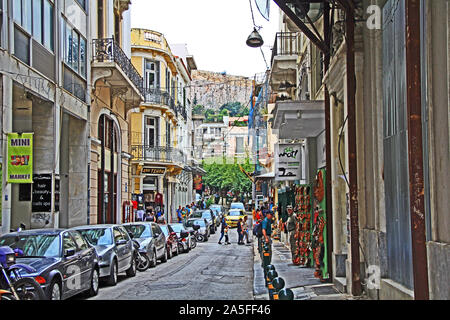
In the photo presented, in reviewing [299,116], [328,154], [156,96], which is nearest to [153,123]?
[156,96]

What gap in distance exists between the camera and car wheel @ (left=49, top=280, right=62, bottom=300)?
391 inches

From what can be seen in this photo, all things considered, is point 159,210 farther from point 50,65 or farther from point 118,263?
point 118,263

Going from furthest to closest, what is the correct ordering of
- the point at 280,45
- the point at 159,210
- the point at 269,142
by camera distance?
the point at 269,142
the point at 159,210
the point at 280,45

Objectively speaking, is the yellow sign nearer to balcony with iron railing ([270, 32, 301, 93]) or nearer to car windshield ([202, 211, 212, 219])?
car windshield ([202, 211, 212, 219])

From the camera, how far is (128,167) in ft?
103

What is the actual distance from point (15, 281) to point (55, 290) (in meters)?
1.26

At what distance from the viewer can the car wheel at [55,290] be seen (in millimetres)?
9938

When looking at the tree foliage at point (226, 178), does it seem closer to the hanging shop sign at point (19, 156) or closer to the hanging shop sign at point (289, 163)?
the hanging shop sign at point (289, 163)

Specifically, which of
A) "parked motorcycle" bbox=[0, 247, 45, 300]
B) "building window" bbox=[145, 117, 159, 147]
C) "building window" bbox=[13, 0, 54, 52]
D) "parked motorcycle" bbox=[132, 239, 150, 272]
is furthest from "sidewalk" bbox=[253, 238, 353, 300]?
"building window" bbox=[145, 117, 159, 147]

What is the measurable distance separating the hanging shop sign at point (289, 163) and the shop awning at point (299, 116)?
1603mm

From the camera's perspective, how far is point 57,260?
34.9ft
